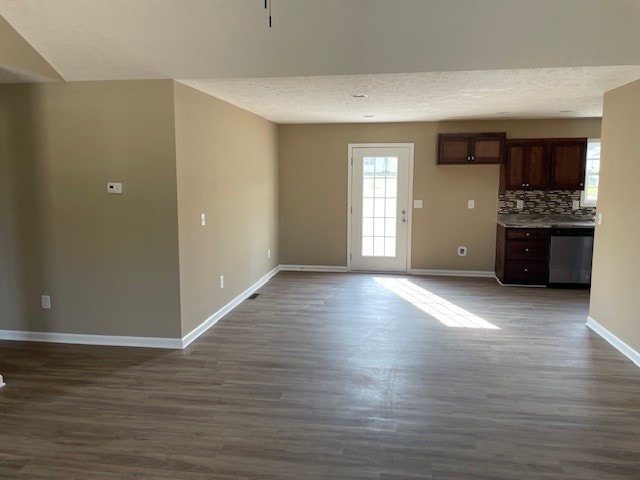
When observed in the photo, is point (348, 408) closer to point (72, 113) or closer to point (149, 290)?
point (149, 290)

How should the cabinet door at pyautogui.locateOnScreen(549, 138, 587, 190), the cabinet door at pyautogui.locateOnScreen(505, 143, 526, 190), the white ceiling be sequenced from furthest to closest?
the cabinet door at pyautogui.locateOnScreen(505, 143, 526, 190) → the cabinet door at pyautogui.locateOnScreen(549, 138, 587, 190) → the white ceiling

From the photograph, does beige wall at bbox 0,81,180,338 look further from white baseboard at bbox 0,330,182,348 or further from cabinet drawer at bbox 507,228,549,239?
cabinet drawer at bbox 507,228,549,239

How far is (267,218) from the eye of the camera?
653cm

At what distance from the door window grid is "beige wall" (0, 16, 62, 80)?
447 cm

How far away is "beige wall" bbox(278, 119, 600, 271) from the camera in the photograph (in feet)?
21.7

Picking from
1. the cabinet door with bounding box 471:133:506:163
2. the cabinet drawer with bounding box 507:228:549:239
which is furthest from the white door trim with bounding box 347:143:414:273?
the cabinet drawer with bounding box 507:228:549:239

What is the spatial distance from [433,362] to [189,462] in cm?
204

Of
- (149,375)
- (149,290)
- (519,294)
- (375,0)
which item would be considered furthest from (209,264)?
(519,294)

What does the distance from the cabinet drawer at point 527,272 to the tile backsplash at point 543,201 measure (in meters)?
→ 0.93

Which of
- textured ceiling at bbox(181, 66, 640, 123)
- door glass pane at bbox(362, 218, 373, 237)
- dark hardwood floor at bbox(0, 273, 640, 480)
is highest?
textured ceiling at bbox(181, 66, 640, 123)

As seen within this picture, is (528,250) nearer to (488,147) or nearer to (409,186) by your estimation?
(488,147)

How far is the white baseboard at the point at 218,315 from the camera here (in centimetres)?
399

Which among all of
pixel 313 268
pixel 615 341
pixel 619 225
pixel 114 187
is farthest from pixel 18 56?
pixel 615 341

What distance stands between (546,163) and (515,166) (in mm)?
407
